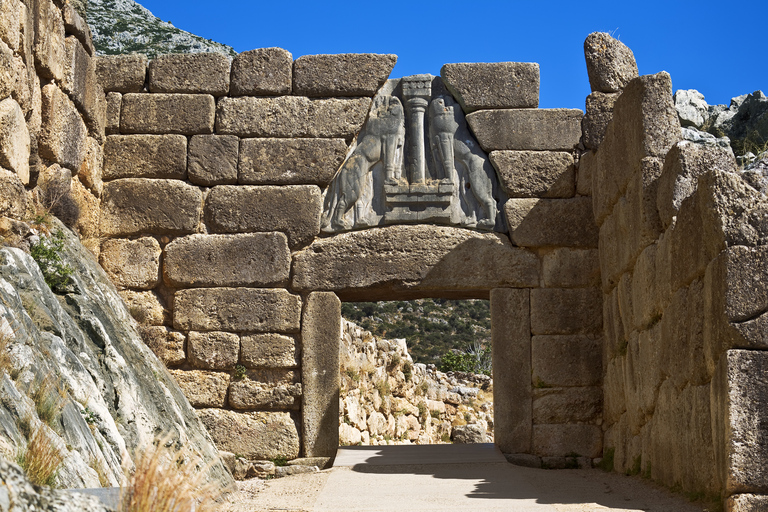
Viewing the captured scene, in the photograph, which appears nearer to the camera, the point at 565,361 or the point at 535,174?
the point at 565,361

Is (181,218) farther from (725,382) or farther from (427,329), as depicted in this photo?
(427,329)

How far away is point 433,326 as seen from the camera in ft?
86.9

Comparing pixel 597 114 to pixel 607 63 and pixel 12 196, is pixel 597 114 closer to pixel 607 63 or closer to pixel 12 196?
pixel 607 63

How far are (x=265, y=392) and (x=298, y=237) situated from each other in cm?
140

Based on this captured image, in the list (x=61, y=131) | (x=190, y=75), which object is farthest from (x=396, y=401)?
(x=61, y=131)

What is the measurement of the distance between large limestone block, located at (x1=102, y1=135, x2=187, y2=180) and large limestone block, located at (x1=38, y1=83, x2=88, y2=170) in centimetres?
51

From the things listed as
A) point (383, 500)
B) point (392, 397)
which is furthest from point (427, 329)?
point (383, 500)

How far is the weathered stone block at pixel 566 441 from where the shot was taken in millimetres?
7285

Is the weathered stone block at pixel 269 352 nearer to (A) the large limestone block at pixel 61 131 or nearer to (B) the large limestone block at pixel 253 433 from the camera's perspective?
(B) the large limestone block at pixel 253 433

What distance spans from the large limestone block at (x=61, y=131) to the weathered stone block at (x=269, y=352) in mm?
2124

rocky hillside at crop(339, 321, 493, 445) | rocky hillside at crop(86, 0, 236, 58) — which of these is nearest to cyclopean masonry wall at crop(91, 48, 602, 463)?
rocky hillside at crop(339, 321, 493, 445)

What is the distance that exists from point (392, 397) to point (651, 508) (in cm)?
836

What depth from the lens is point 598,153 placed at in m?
7.38

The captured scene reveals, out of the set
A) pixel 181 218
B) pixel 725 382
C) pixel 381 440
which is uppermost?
pixel 181 218
